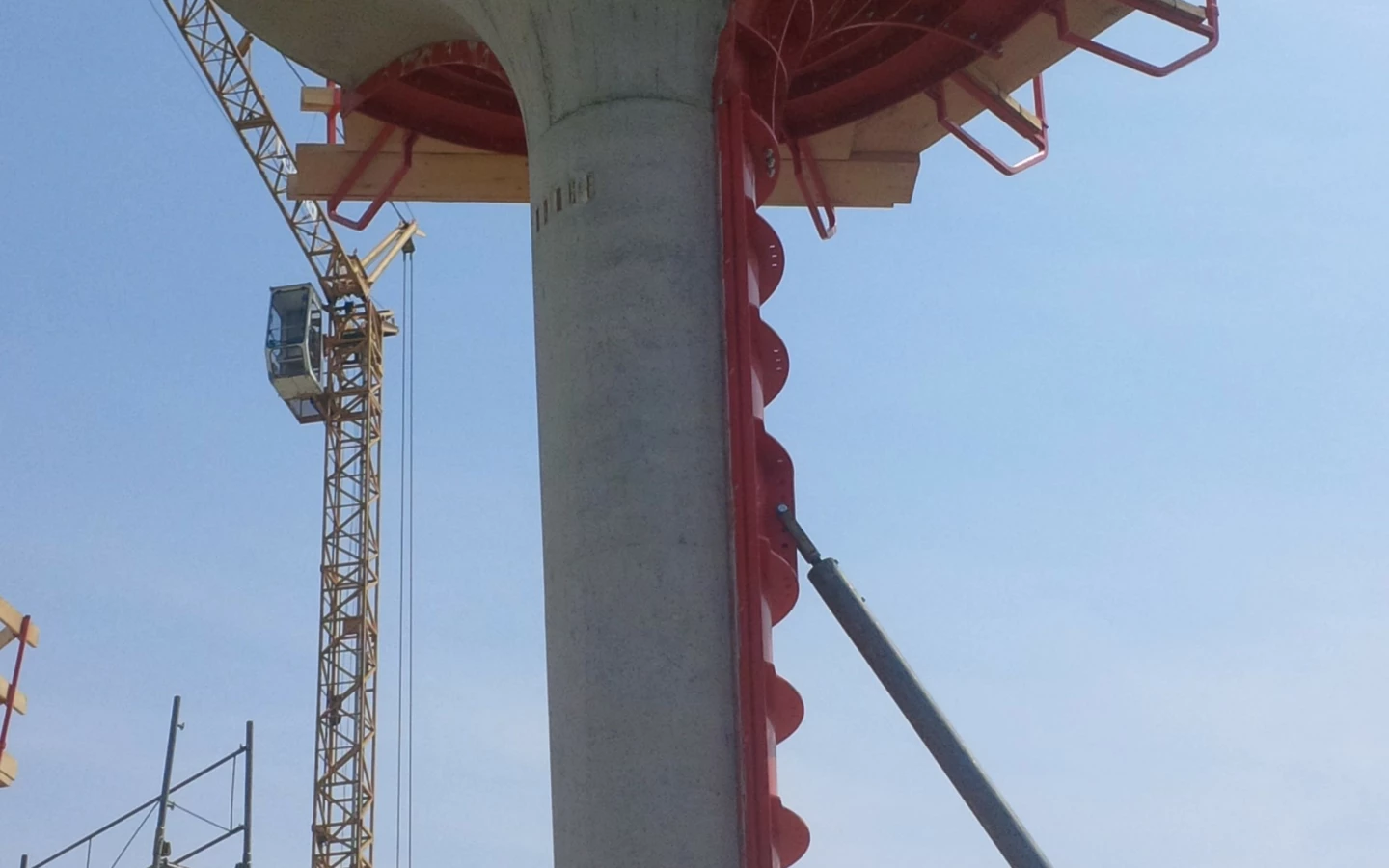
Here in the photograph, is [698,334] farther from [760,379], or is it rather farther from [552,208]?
[552,208]

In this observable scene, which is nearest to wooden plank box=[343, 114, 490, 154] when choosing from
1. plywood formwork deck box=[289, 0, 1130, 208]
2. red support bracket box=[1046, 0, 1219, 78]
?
plywood formwork deck box=[289, 0, 1130, 208]

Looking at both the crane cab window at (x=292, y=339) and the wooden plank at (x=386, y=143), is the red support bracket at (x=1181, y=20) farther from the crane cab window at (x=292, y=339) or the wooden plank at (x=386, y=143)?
the crane cab window at (x=292, y=339)

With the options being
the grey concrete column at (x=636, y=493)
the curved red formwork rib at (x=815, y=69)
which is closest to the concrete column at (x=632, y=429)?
the grey concrete column at (x=636, y=493)

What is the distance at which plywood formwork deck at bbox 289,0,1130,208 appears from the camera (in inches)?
667

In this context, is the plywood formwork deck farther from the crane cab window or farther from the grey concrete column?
the crane cab window

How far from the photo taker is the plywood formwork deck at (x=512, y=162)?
1695cm

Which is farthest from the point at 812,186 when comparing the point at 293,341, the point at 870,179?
the point at 293,341

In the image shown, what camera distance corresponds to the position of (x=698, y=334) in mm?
12438

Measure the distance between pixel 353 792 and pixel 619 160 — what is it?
5223 cm

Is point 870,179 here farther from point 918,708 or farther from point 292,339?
point 292,339

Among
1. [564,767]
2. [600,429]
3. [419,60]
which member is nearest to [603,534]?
[600,429]

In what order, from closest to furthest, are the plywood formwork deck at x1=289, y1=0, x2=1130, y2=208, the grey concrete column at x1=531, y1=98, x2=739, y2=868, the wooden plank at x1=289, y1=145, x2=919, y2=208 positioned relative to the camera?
the grey concrete column at x1=531, y1=98, x2=739, y2=868 → the plywood formwork deck at x1=289, y1=0, x2=1130, y2=208 → the wooden plank at x1=289, y1=145, x2=919, y2=208

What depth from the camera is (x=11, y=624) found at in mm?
16188

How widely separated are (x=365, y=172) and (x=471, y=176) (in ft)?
3.31
